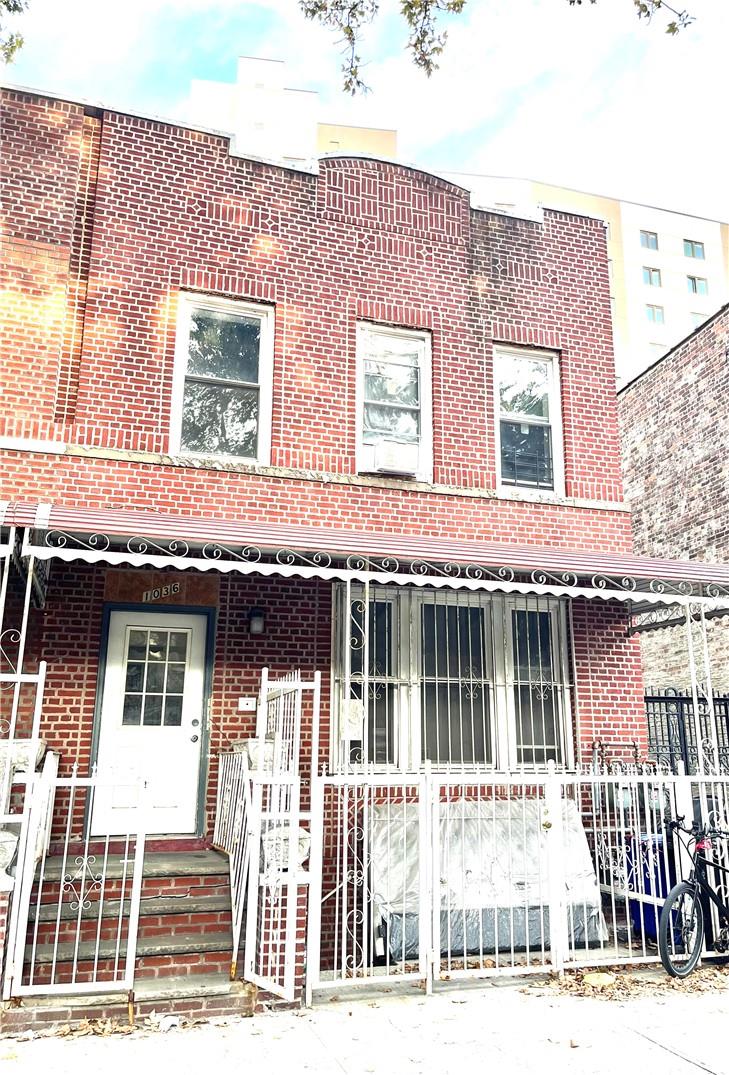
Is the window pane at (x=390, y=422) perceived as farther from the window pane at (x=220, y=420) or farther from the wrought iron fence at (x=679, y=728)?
the wrought iron fence at (x=679, y=728)

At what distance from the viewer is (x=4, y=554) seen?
6.39 m

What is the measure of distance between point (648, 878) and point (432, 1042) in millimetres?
3377

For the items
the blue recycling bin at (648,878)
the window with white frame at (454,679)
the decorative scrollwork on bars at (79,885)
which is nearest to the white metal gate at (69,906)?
the decorative scrollwork on bars at (79,885)

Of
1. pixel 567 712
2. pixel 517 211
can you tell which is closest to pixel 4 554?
pixel 567 712

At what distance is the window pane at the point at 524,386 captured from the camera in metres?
10.7

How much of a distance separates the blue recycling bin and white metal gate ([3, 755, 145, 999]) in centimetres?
392

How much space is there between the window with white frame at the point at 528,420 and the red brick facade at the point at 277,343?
15cm

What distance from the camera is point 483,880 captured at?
26.2 feet

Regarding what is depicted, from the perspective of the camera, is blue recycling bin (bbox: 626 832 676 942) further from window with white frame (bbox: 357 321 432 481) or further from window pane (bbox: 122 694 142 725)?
window pane (bbox: 122 694 142 725)

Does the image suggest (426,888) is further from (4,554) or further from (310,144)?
(310,144)

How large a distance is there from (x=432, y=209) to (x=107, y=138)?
12.6 ft

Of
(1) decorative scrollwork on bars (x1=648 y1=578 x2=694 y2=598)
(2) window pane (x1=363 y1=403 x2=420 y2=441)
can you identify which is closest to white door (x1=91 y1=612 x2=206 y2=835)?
(2) window pane (x1=363 y1=403 x2=420 y2=441)

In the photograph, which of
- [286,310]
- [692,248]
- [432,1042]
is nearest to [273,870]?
[432,1042]

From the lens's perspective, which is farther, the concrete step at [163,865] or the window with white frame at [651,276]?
the window with white frame at [651,276]
